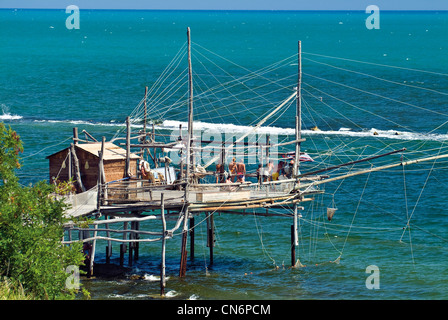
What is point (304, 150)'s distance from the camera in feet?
182

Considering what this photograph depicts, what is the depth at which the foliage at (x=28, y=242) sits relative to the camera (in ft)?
65.6

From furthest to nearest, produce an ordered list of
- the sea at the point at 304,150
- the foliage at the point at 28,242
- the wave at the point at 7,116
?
the wave at the point at 7,116, the sea at the point at 304,150, the foliage at the point at 28,242

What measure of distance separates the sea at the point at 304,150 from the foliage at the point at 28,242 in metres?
6.59

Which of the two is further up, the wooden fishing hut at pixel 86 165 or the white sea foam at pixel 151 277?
the wooden fishing hut at pixel 86 165

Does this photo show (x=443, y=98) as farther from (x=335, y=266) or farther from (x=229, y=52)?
(x=229, y=52)

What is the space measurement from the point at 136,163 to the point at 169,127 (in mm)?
38426

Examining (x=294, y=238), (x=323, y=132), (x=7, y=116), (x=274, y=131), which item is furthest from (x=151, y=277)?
(x=7, y=116)

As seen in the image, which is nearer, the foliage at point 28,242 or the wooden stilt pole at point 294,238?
the foliage at point 28,242

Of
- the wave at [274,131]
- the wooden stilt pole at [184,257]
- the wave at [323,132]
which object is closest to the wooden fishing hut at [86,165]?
the wooden stilt pole at [184,257]

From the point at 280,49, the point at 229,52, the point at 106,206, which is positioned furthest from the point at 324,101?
the point at 280,49

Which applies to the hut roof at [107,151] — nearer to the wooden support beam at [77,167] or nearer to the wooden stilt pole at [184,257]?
the wooden support beam at [77,167]

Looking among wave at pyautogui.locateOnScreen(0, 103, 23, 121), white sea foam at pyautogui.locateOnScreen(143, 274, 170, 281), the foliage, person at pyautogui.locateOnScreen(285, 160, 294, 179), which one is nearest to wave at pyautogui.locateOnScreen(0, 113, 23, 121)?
wave at pyautogui.locateOnScreen(0, 103, 23, 121)

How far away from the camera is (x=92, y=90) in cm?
9812

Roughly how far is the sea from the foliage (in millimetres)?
6589
